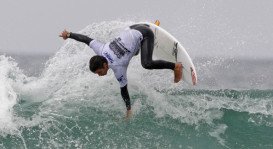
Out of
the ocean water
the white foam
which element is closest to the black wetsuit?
the ocean water

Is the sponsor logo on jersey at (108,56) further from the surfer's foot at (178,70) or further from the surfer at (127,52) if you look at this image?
the surfer's foot at (178,70)

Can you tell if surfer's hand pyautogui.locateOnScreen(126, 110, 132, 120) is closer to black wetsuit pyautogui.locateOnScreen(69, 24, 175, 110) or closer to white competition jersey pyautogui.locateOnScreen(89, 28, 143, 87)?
black wetsuit pyautogui.locateOnScreen(69, 24, 175, 110)

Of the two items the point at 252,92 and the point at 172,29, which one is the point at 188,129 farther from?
the point at 172,29

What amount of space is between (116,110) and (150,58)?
915mm

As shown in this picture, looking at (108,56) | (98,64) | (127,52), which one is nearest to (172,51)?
(127,52)

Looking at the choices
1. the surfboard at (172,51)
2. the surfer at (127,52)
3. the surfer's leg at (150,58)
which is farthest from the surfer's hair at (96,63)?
the surfboard at (172,51)

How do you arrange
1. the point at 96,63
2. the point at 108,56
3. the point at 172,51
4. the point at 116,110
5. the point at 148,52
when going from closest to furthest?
the point at 96,63
the point at 108,56
the point at 148,52
the point at 116,110
the point at 172,51

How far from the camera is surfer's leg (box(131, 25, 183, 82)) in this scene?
6191mm

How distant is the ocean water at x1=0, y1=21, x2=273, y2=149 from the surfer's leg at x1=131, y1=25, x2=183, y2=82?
0.71 metres

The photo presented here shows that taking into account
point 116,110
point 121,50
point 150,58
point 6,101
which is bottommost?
point 116,110

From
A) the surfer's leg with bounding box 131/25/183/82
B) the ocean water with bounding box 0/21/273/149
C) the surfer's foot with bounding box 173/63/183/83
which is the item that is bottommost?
the ocean water with bounding box 0/21/273/149

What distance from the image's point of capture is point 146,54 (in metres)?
6.25

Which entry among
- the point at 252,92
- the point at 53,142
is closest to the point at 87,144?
the point at 53,142

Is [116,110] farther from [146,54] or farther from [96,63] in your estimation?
[96,63]
